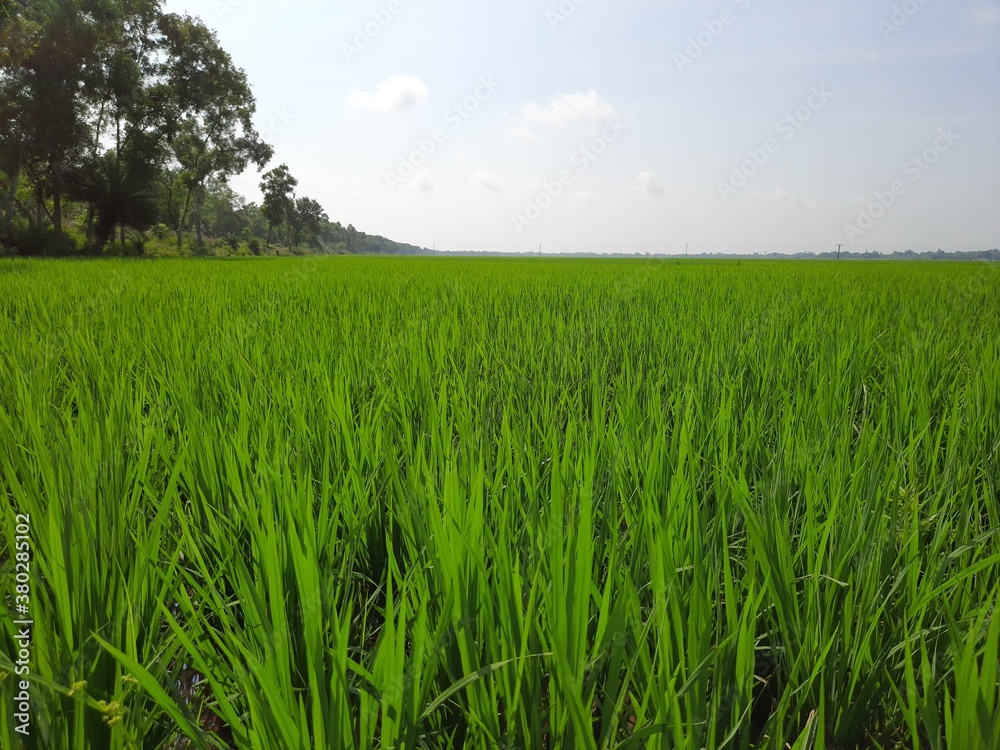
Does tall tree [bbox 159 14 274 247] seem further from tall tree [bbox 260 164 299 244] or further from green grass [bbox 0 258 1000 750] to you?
green grass [bbox 0 258 1000 750]

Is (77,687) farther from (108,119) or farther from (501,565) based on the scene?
(108,119)

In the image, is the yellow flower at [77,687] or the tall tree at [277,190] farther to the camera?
the tall tree at [277,190]

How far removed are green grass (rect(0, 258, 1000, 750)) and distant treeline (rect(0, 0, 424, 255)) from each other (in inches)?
702

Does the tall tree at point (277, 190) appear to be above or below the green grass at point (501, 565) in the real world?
above

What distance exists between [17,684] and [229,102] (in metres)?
27.9

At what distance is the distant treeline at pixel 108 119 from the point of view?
54.0 ft

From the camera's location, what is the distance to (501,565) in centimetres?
72

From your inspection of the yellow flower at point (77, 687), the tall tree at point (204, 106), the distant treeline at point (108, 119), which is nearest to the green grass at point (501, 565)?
the yellow flower at point (77, 687)

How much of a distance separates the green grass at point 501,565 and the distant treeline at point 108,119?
58.5ft

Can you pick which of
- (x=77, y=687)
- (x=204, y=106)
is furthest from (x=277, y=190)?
(x=77, y=687)

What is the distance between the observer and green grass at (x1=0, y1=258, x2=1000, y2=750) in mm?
621

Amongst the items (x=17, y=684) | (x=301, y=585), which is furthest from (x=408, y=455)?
(x=17, y=684)

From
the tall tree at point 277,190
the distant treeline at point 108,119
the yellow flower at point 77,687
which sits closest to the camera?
the yellow flower at point 77,687

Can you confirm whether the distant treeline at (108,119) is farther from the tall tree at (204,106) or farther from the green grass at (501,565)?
the green grass at (501,565)
